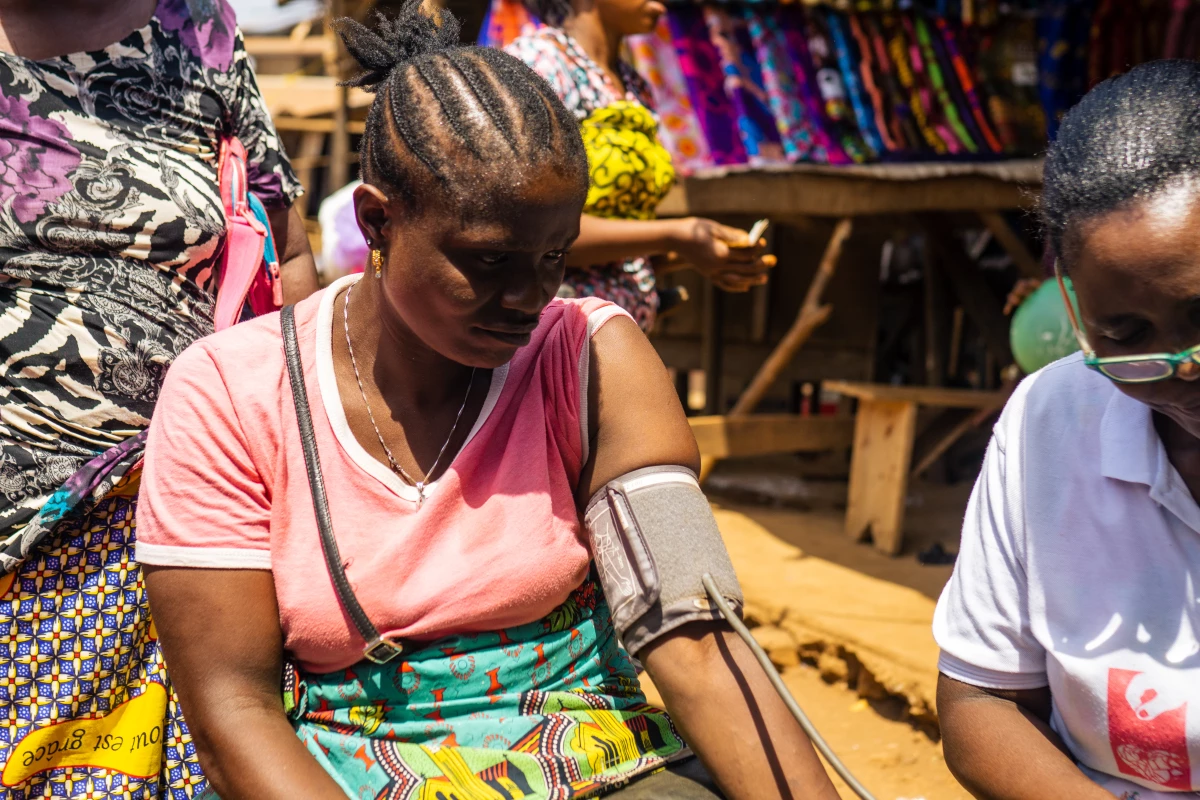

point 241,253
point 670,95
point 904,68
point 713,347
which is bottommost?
point 713,347

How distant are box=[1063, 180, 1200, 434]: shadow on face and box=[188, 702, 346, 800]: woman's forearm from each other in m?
1.21

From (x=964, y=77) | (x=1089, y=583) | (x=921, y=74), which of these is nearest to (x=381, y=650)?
(x=1089, y=583)

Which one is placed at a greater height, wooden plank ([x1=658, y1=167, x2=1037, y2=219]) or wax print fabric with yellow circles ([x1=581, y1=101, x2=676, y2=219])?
wax print fabric with yellow circles ([x1=581, y1=101, x2=676, y2=219])

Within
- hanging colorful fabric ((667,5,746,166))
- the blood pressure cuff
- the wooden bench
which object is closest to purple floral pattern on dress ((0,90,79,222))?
the blood pressure cuff

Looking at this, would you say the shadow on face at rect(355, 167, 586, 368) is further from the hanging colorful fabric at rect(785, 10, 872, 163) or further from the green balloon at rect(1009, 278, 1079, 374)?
the hanging colorful fabric at rect(785, 10, 872, 163)

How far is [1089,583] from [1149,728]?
196 millimetres

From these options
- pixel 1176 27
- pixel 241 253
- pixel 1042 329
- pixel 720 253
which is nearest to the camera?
pixel 241 253

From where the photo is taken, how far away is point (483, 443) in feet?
5.66

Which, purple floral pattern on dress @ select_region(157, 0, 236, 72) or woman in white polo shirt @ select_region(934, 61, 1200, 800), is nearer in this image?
woman in white polo shirt @ select_region(934, 61, 1200, 800)

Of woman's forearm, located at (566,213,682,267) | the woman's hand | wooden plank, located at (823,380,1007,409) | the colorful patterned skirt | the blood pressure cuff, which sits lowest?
wooden plank, located at (823,380,1007,409)

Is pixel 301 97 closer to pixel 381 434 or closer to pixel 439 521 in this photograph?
pixel 381 434

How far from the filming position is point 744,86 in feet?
18.6

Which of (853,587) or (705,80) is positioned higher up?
(705,80)

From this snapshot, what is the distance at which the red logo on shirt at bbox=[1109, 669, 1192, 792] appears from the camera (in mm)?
1428
